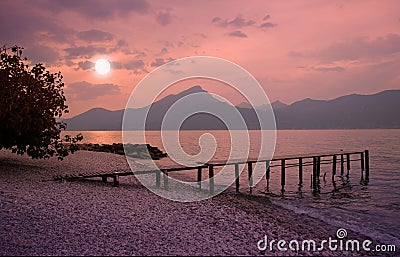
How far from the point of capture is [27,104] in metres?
18.2

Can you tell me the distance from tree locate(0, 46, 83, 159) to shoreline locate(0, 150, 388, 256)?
323 cm

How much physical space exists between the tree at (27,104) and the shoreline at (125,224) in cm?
323

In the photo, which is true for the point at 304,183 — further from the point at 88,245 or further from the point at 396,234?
the point at 88,245

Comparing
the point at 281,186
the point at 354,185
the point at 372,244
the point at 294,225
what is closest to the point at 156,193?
the point at 294,225

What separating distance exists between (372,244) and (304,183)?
1820cm

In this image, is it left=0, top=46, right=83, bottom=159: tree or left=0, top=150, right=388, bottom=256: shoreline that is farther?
left=0, top=46, right=83, bottom=159: tree

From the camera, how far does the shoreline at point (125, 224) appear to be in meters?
8.30

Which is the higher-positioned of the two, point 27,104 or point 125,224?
point 27,104

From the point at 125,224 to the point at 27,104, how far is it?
37.8 ft

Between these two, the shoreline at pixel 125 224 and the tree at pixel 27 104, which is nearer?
the shoreline at pixel 125 224

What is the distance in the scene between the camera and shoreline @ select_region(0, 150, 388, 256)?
830 cm

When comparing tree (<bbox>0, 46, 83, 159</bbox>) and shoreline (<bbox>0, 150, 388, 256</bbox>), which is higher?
tree (<bbox>0, 46, 83, 159</bbox>)

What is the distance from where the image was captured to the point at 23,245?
807cm

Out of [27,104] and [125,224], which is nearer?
[125,224]
